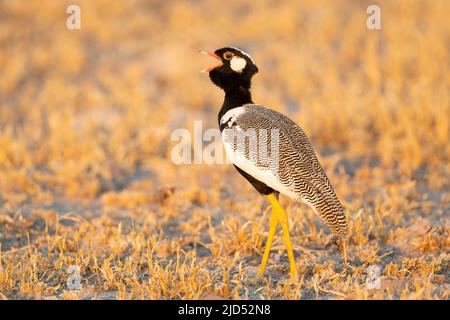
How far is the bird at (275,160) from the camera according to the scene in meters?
4.57

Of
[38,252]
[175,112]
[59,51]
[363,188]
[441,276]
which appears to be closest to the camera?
[441,276]

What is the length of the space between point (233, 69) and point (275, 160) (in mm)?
785

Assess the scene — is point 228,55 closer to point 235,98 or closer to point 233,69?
point 233,69

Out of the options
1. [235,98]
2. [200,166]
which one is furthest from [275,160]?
[200,166]

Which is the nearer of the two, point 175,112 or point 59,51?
point 175,112

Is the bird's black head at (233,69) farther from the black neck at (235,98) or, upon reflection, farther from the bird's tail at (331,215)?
the bird's tail at (331,215)

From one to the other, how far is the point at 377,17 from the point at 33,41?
5.15 metres

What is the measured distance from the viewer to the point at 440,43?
9.92 metres

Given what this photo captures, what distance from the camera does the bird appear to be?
180 inches

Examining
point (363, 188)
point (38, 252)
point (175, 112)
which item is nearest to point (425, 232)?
point (363, 188)

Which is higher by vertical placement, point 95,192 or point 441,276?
point 95,192

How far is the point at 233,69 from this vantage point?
4.96m
